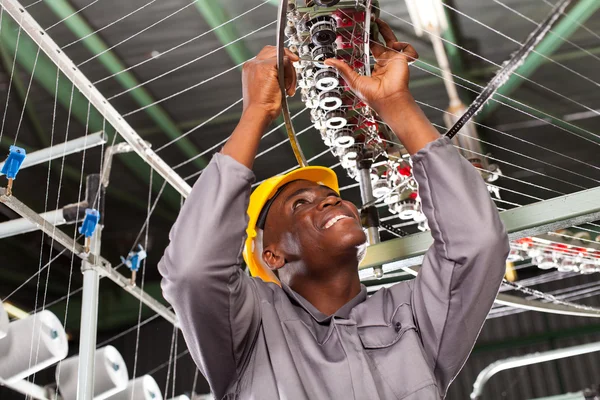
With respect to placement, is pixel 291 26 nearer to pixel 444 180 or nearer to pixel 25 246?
pixel 444 180

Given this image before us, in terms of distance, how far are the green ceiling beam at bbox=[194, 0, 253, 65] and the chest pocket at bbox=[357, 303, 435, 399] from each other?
270 cm

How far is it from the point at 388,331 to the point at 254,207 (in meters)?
0.47

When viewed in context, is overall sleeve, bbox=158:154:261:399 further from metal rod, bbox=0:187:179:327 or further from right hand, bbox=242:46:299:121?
metal rod, bbox=0:187:179:327

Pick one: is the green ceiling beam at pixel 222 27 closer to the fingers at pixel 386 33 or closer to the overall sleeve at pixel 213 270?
the fingers at pixel 386 33

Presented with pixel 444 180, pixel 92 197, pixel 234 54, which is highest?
pixel 234 54

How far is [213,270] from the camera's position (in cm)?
138

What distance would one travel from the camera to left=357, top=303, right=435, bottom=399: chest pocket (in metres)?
1.47

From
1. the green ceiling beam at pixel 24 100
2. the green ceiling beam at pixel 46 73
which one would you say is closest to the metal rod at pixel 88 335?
the green ceiling beam at pixel 46 73

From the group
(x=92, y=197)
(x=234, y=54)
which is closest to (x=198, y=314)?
(x=92, y=197)

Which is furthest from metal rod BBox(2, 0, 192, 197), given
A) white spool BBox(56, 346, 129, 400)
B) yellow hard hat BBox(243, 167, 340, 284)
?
yellow hard hat BBox(243, 167, 340, 284)

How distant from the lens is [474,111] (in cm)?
178

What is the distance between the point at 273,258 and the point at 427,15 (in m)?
2.73

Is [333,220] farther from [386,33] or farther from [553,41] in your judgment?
[553,41]

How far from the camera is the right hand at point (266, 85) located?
5.10ft
